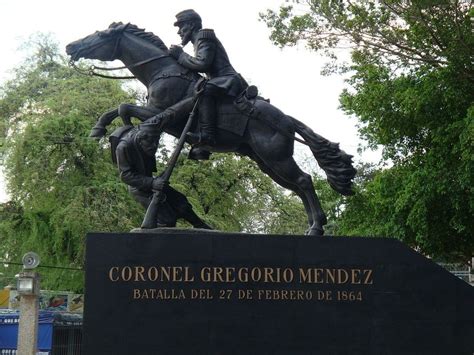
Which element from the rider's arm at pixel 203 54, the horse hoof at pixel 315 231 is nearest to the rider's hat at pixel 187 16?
the rider's arm at pixel 203 54

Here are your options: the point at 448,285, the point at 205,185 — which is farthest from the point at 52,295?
the point at 448,285

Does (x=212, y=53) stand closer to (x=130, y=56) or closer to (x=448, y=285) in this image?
(x=130, y=56)

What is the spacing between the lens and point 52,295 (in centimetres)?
2858

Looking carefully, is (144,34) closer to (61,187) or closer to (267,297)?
(267,297)

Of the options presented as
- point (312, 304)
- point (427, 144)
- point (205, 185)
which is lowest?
point (312, 304)

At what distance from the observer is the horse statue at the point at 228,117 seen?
11.6m

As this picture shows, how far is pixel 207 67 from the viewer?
11.6 meters

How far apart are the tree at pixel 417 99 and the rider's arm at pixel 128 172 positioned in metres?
9.13

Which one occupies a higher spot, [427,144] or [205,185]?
[205,185]

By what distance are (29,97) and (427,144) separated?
1723 centimetres

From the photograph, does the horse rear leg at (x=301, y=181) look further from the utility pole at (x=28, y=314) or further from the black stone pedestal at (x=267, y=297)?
the utility pole at (x=28, y=314)

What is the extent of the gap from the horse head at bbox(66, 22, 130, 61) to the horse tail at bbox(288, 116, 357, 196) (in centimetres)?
267

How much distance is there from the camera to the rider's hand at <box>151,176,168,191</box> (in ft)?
36.9

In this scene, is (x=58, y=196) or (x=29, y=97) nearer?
(x=58, y=196)
